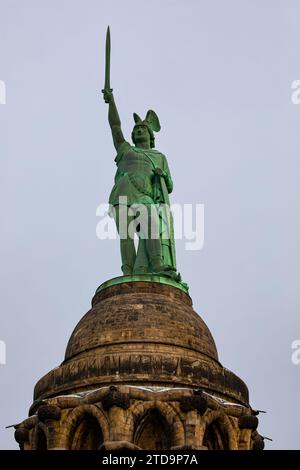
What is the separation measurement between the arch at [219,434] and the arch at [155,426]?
3.08 feet

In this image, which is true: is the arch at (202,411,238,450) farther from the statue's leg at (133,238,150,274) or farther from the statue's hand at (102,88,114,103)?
the statue's hand at (102,88,114,103)

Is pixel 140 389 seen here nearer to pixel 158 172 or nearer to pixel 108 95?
pixel 158 172

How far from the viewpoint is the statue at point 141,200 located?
30.9 m

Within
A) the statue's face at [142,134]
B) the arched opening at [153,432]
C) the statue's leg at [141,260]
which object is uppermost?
the statue's face at [142,134]

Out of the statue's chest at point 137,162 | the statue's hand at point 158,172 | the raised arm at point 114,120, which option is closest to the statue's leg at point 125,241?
the statue's chest at point 137,162

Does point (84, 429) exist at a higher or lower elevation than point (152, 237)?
lower

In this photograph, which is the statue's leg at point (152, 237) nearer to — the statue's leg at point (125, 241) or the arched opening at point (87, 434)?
the statue's leg at point (125, 241)

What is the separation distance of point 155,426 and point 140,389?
39.1 inches

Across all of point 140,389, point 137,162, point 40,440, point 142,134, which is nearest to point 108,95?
point 142,134

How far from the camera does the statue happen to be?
30906 millimetres

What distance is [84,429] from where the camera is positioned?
2717cm

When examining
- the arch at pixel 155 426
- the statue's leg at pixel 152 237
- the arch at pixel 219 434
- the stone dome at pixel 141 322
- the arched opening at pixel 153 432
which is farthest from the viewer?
A: the statue's leg at pixel 152 237

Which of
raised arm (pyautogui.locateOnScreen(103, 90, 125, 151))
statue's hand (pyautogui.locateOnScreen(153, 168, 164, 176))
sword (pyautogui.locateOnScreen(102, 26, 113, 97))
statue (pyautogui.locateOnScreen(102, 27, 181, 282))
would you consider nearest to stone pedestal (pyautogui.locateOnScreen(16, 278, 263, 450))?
statue (pyautogui.locateOnScreen(102, 27, 181, 282))
